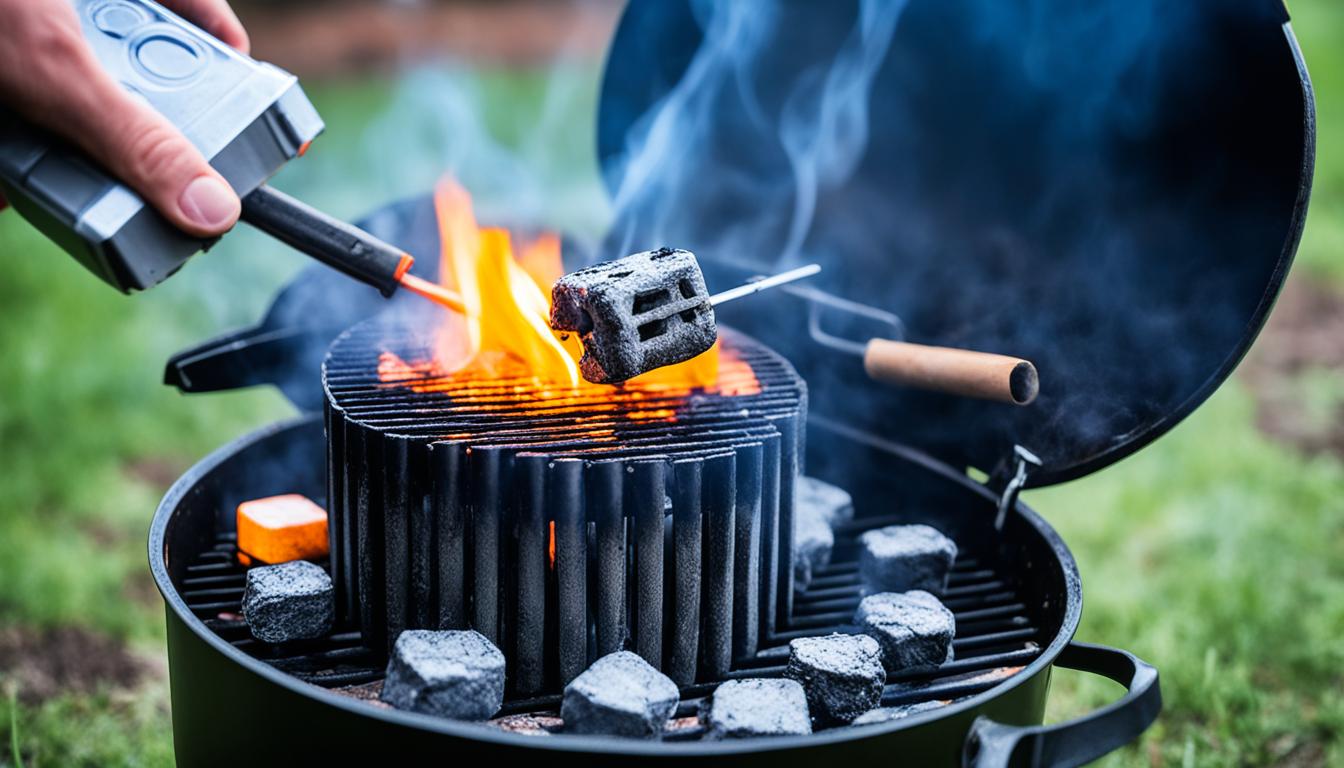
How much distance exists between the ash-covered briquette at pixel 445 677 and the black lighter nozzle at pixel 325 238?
701 mm

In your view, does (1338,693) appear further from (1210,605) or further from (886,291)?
(886,291)

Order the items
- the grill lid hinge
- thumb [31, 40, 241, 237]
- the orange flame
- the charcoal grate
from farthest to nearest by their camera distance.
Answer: the grill lid hinge < the orange flame < the charcoal grate < thumb [31, 40, 241, 237]

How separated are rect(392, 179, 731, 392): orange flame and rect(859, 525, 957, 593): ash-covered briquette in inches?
21.2

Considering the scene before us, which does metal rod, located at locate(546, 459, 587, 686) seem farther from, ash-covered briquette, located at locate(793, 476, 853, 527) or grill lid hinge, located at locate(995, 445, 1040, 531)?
grill lid hinge, located at locate(995, 445, 1040, 531)

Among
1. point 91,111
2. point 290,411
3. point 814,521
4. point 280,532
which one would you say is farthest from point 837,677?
point 290,411

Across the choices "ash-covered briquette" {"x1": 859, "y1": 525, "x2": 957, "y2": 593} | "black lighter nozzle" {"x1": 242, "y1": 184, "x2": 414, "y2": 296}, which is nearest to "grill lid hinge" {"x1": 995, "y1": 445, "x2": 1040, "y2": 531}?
"ash-covered briquette" {"x1": 859, "y1": 525, "x2": 957, "y2": 593}

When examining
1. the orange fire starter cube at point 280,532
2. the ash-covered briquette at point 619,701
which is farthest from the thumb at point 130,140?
the ash-covered briquette at point 619,701

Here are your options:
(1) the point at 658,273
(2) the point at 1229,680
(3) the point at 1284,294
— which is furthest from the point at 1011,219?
(3) the point at 1284,294

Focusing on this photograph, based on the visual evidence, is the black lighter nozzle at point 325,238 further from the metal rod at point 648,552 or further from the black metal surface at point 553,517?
the metal rod at point 648,552

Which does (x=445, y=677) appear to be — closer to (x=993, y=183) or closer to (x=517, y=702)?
(x=517, y=702)

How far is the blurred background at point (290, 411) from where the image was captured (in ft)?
10.5

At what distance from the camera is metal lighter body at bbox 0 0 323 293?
5.85 feet

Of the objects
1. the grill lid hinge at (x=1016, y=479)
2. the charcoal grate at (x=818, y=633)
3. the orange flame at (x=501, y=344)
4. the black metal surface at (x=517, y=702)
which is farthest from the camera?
the grill lid hinge at (x=1016, y=479)

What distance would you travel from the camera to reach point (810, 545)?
2.49m
